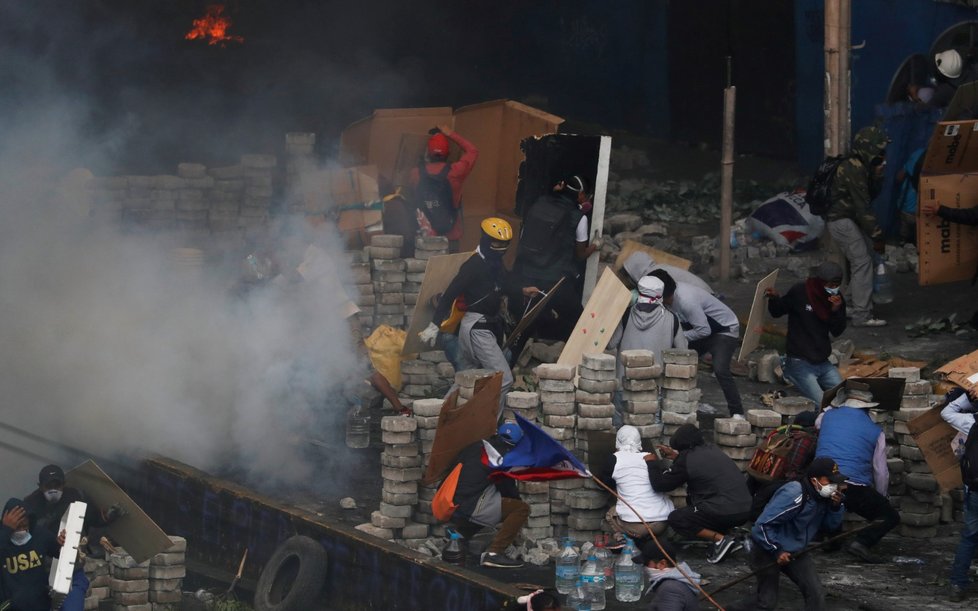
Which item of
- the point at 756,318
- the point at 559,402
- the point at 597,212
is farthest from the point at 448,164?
the point at 559,402

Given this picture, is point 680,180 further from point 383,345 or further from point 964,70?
point 383,345

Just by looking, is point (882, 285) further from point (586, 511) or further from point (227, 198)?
point (227, 198)

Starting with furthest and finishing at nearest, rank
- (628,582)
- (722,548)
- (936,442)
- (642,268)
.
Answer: (642,268), (936,442), (722,548), (628,582)

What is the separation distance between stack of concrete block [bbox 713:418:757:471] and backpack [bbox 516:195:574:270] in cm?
372

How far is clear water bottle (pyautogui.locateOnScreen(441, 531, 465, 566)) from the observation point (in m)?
12.2

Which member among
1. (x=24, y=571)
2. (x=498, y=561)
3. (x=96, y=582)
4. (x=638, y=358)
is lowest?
(x=96, y=582)

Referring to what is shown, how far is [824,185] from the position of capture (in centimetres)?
1536

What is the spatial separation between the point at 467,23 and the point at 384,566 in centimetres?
1275

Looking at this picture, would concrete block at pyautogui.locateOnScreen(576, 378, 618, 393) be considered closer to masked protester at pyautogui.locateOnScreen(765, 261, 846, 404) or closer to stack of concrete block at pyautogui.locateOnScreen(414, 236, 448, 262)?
masked protester at pyautogui.locateOnScreen(765, 261, 846, 404)

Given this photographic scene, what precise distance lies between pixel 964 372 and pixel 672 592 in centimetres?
272

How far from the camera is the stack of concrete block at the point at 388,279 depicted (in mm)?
15734

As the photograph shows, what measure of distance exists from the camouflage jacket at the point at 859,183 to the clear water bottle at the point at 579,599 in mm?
5324

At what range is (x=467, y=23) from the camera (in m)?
23.7

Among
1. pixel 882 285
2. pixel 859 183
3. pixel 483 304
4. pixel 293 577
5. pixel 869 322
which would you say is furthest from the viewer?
pixel 882 285
